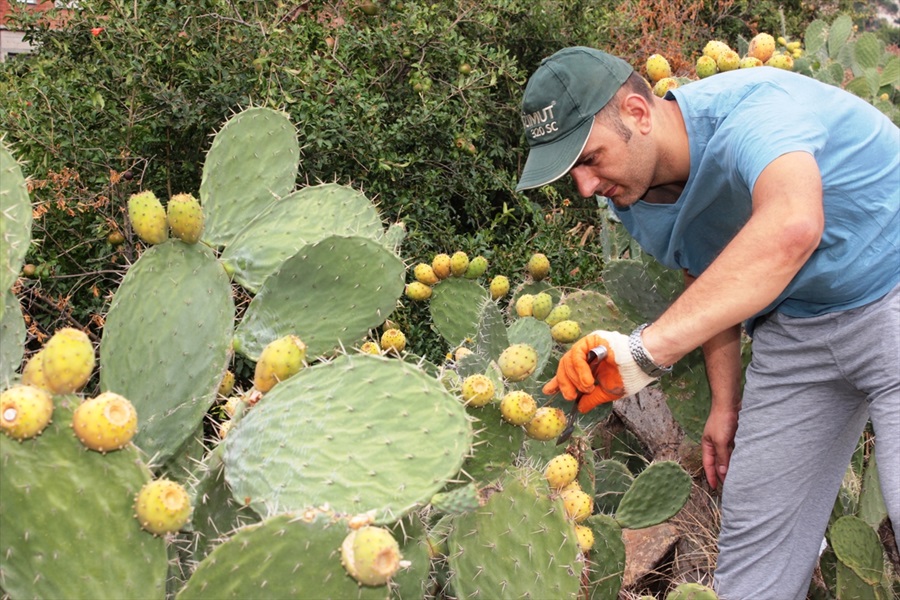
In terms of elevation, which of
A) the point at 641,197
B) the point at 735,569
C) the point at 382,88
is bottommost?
the point at 735,569

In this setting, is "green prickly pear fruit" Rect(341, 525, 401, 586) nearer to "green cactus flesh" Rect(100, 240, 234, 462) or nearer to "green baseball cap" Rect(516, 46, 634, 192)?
"green cactus flesh" Rect(100, 240, 234, 462)

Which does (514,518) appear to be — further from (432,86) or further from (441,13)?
(441,13)

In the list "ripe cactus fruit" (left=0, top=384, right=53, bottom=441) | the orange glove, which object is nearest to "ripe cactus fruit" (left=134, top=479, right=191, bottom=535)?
"ripe cactus fruit" (left=0, top=384, right=53, bottom=441)

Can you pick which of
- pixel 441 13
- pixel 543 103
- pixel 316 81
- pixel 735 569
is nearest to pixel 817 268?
pixel 543 103

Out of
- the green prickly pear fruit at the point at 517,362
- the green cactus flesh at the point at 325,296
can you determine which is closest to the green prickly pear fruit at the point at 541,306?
the green prickly pear fruit at the point at 517,362

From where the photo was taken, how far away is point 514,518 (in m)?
1.44

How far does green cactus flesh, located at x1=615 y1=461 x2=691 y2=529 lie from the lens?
211 centimetres

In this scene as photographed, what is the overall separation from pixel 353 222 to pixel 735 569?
4.23 ft

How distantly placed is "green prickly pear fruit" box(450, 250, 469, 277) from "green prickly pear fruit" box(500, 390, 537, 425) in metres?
1.00

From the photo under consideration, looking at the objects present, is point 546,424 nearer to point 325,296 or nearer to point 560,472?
point 560,472

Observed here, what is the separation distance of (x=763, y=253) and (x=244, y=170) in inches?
39.1

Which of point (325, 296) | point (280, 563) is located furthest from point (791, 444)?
point (280, 563)

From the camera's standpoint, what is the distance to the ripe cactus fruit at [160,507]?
913mm

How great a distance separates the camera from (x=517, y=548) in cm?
144
